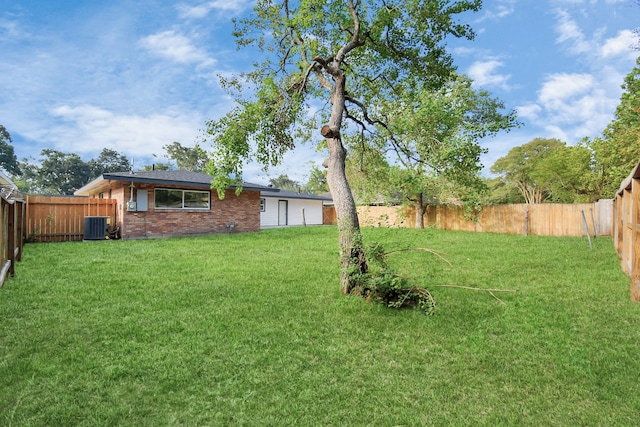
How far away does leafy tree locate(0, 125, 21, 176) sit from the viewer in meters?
34.9

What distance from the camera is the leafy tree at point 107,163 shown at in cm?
4012

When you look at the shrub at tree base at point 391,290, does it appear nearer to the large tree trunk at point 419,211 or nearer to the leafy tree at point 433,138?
the leafy tree at point 433,138

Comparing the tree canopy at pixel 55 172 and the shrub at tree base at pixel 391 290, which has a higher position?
the tree canopy at pixel 55 172

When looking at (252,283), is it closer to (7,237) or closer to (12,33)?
(7,237)

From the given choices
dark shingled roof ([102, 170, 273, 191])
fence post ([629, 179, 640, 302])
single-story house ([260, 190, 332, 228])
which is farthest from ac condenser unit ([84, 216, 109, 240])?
fence post ([629, 179, 640, 302])

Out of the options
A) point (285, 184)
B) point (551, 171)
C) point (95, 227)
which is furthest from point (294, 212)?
point (285, 184)

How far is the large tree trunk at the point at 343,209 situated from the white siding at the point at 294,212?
53.5 ft

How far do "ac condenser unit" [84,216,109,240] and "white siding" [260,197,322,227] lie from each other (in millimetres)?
Answer: 10114

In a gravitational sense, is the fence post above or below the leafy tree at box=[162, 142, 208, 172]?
below

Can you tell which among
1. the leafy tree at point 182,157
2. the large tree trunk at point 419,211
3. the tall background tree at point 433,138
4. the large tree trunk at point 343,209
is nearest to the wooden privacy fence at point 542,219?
the large tree trunk at point 419,211

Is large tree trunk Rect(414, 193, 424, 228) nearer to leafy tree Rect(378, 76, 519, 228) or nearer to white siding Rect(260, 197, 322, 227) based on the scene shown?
white siding Rect(260, 197, 322, 227)

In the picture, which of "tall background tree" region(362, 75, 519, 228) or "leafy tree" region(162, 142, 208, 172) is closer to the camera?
"tall background tree" region(362, 75, 519, 228)

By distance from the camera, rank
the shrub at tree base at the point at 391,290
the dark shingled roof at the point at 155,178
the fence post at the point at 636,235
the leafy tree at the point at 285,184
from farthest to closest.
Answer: the leafy tree at the point at 285,184, the dark shingled roof at the point at 155,178, the shrub at tree base at the point at 391,290, the fence post at the point at 636,235

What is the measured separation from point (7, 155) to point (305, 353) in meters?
47.3
